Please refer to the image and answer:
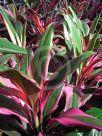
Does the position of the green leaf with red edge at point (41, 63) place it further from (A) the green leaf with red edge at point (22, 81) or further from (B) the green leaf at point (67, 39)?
(B) the green leaf at point (67, 39)

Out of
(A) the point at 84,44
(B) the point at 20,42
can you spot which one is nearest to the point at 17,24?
(B) the point at 20,42

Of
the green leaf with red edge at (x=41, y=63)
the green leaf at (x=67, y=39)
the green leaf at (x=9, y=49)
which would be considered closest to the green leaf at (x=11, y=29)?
the green leaf at (x=67, y=39)

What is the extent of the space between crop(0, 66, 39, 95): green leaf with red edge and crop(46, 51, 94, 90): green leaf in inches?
2.1

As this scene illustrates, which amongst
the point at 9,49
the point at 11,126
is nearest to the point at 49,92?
the point at 11,126

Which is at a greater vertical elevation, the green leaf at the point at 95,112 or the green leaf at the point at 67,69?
the green leaf at the point at 67,69

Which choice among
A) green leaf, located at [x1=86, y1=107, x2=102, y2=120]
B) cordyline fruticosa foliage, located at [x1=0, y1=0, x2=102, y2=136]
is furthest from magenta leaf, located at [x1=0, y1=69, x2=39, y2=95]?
green leaf, located at [x1=86, y1=107, x2=102, y2=120]

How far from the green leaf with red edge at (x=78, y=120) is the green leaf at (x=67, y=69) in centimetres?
10

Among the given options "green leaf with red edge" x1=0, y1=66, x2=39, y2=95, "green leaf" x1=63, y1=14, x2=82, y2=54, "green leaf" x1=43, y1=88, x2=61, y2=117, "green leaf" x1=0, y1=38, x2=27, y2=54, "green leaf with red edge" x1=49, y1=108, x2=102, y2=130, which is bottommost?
"green leaf with red edge" x1=49, y1=108, x2=102, y2=130

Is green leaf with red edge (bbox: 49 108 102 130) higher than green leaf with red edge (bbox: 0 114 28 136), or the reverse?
green leaf with red edge (bbox: 49 108 102 130)

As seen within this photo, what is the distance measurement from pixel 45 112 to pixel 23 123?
0.08 meters

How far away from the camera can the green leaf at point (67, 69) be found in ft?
2.59

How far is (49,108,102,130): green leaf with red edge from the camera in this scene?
2.60ft

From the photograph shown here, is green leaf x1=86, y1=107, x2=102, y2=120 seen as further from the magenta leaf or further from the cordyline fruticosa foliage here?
the magenta leaf

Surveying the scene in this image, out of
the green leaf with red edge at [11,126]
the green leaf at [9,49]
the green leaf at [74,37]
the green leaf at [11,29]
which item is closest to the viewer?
the green leaf at [9,49]
